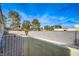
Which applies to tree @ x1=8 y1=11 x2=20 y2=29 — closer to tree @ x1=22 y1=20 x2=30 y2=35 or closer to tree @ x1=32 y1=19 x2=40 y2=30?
tree @ x1=22 y1=20 x2=30 y2=35

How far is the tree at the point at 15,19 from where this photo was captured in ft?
11.0

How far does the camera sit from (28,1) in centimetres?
331

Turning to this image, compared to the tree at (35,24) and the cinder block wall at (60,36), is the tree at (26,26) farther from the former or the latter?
the cinder block wall at (60,36)

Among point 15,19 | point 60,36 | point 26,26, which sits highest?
point 15,19

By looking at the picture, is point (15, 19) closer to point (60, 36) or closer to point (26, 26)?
point (26, 26)

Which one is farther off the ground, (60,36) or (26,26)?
(26,26)

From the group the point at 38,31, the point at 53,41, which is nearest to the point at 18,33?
the point at 38,31

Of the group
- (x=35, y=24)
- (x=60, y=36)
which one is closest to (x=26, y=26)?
(x=35, y=24)

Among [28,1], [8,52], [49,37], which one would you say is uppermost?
[28,1]

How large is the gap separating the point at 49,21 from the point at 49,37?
0.24 meters

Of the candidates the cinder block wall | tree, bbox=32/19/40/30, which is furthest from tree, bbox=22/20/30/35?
the cinder block wall

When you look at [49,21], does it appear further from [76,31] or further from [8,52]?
[8,52]

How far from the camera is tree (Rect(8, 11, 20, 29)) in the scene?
11.0 feet

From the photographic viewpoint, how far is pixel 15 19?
133 inches
